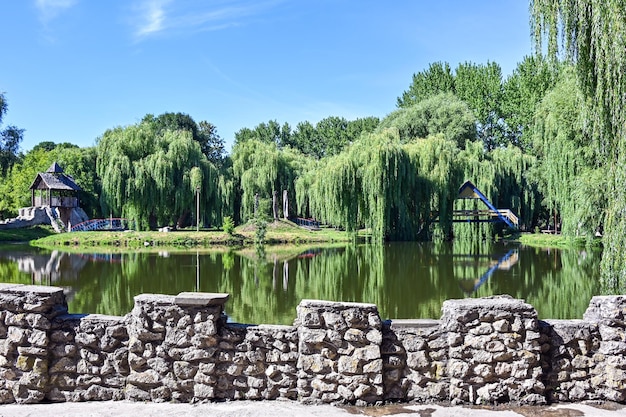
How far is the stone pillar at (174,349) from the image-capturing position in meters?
Answer: 4.91

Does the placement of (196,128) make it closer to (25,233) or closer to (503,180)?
(25,233)

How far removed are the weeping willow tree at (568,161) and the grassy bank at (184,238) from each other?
12969mm

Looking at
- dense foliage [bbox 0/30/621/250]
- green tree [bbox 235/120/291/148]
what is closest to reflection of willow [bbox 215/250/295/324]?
dense foliage [bbox 0/30/621/250]

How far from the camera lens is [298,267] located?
20.3m

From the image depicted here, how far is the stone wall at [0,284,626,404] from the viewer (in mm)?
4809

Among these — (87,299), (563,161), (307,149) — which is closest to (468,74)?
(307,149)

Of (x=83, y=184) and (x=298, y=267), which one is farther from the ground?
(x=83, y=184)

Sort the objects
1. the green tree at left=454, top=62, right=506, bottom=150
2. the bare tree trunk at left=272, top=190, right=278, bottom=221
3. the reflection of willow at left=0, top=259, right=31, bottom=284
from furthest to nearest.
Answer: the green tree at left=454, top=62, right=506, bottom=150 < the bare tree trunk at left=272, top=190, right=278, bottom=221 < the reflection of willow at left=0, top=259, right=31, bottom=284

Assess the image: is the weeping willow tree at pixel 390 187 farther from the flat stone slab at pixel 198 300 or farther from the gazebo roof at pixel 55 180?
the flat stone slab at pixel 198 300

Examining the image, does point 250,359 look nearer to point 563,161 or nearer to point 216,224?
point 563,161

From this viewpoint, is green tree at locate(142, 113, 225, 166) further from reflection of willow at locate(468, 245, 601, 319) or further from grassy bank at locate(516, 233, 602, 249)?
reflection of willow at locate(468, 245, 601, 319)

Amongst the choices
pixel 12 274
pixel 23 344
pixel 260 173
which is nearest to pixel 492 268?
pixel 12 274

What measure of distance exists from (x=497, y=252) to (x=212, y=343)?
23452 mm

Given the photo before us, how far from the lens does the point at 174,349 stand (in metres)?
4.92
